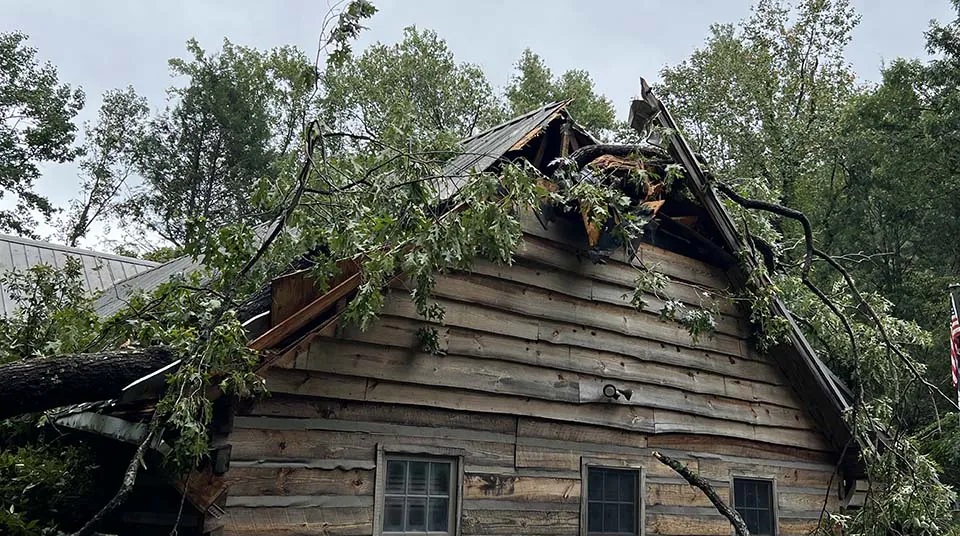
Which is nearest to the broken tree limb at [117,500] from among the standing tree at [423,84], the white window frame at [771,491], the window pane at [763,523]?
the white window frame at [771,491]

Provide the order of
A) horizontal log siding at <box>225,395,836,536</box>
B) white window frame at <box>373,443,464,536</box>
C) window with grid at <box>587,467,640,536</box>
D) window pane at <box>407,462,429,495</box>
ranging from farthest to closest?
window with grid at <box>587,467,640,536</box> → window pane at <box>407,462,429,495</box> → white window frame at <box>373,443,464,536</box> → horizontal log siding at <box>225,395,836,536</box>

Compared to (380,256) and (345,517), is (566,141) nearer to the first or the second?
(380,256)

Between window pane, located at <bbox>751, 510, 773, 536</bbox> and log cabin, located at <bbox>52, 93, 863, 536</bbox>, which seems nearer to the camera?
log cabin, located at <bbox>52, 93, 863, 536</bbox>

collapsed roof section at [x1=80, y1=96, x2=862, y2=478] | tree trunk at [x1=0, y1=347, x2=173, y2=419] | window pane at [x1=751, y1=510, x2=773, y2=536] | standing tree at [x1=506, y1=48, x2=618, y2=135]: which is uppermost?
standing tree at [x1=506, y1=48, x2=618, y2=135]

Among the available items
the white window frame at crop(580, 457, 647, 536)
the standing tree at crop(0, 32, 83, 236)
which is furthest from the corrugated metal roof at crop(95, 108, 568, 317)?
the standing tree at crop(0, 32, 83, 236)

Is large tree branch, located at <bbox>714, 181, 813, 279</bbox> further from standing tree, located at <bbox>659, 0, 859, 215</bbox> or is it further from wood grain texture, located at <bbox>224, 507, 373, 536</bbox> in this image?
standing tree, located at <bbox>659, 0, 859, 215</bbox>

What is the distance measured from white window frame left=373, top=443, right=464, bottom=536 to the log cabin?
0.02 metres

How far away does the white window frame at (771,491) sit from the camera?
768 cm

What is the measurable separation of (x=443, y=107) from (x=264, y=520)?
2372 centimetres

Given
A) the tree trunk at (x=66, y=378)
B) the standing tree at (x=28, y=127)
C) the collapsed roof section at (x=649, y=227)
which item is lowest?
the tree trunk at (x=66, y=378)

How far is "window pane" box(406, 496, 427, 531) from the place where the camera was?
5.73 m

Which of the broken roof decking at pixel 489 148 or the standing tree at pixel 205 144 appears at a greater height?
the standing tree at pixel 205 144

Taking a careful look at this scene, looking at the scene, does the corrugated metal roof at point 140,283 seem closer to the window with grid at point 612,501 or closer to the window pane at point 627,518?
the window with grid at point 612,501

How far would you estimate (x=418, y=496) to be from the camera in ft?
19.1
